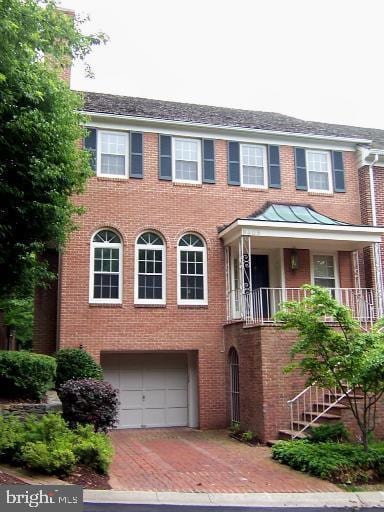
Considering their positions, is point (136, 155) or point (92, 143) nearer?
point (92, 143)

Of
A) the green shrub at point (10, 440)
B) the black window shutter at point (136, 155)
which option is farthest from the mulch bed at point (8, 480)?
the black window shutter at point (136, 155)

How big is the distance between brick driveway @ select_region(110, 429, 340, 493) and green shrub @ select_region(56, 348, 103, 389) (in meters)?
1.70

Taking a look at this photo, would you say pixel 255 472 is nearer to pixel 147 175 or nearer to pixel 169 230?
pixel 169 230

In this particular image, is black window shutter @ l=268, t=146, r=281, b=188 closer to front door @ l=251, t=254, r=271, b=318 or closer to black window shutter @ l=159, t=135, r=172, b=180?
front door @ l=251, t=254, r=271, b=318

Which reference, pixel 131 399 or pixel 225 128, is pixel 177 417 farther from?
pixel 225 128

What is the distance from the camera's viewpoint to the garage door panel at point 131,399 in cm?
1544

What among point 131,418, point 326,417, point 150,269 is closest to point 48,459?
point 326,417

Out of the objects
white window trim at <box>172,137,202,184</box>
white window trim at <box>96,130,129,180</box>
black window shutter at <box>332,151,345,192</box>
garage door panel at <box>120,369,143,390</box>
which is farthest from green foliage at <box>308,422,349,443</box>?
white window trim at <box>96,130,129,180</box>

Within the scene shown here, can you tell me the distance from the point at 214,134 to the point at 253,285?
4655 millimetres

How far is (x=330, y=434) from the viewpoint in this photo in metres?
11.0

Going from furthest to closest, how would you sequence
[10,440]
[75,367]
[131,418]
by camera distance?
1. [131,418]
2. [75,367]
3. [10,440]

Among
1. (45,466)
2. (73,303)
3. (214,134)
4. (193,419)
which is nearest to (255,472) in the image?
(45,466)

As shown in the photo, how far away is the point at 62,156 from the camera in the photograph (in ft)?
34.8

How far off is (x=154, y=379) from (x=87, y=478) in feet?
24.7
